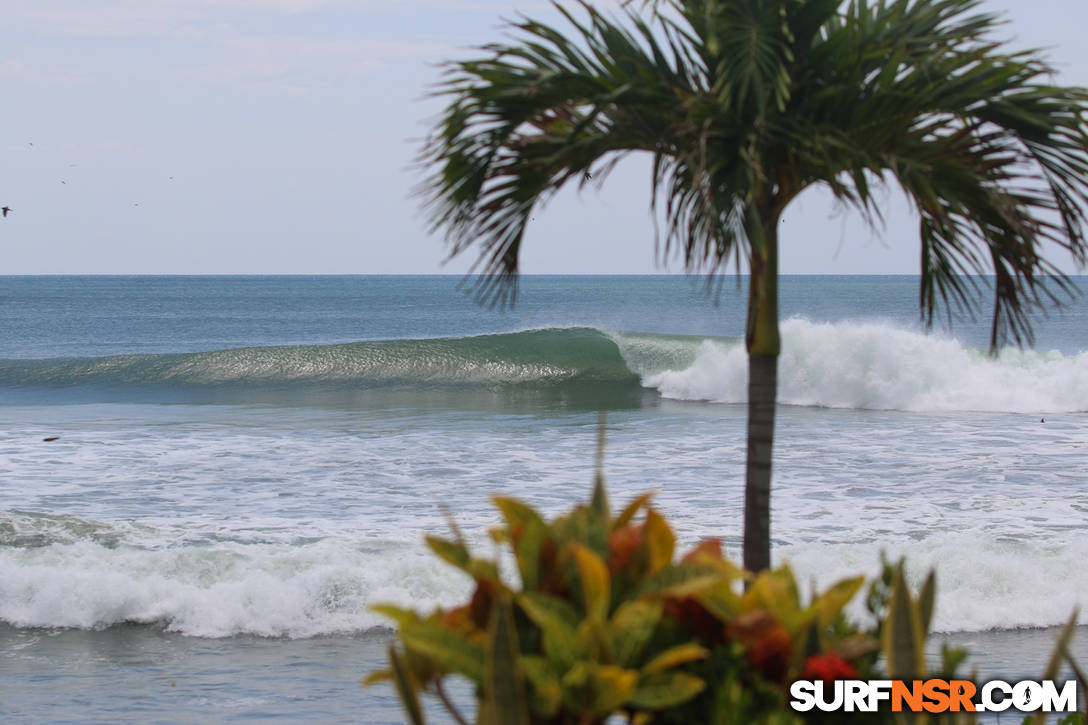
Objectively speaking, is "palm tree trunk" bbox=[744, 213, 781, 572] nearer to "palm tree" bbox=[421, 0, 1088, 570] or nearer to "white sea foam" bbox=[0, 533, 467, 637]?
"palm tree" bbox=[421, 0, 1088, 570]

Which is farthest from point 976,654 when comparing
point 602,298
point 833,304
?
point 602,298

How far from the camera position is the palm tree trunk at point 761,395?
148 inches

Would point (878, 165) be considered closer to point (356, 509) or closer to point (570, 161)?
point (570, 161)

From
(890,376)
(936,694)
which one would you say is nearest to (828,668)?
(936,694)

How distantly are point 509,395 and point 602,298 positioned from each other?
82.9 m

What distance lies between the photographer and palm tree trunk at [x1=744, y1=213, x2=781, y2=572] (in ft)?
12.3

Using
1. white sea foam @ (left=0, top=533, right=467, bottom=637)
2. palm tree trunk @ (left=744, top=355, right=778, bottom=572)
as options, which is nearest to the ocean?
white sea foam @ (left=0, top=533, right=467, bottom=637)

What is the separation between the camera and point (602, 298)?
10544cm

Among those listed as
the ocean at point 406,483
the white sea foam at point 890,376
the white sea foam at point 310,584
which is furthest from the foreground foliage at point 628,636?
the white sea foam at point 890,376

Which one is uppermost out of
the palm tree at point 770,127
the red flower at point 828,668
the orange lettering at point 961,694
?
the palm tree at point 770,127

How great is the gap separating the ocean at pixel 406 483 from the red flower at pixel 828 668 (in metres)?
1.35

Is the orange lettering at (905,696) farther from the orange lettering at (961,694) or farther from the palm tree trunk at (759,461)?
the palm tree trunk at (759,461)

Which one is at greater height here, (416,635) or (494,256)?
(494,256)

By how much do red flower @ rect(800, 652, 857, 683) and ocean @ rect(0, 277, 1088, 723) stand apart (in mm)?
1351
